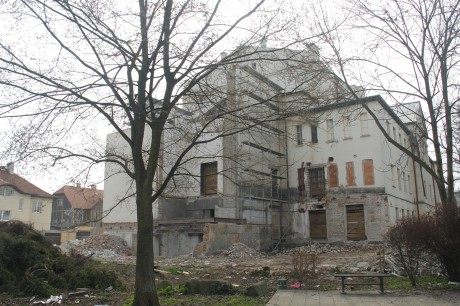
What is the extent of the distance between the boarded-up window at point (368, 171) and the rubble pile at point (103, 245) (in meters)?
18.0

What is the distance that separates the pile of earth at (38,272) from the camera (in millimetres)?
10764

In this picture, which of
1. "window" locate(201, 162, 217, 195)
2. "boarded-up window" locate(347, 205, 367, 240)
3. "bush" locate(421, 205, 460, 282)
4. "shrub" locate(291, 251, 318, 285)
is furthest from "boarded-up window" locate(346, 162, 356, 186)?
"bush" locate(421, 205, 460, 282)

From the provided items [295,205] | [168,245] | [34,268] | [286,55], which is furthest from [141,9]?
[295,205]

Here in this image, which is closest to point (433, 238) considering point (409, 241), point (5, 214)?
point (409, 241)

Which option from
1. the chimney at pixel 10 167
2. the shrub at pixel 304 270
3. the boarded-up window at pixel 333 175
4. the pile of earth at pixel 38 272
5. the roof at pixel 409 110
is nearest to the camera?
the chimney at pixel 10 167

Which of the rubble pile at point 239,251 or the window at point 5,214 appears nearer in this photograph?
the rubble pile at point 239,251

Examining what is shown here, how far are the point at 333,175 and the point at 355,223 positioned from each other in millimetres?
3823

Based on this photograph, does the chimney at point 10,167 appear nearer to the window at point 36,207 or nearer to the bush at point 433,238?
the bush at point 433,238

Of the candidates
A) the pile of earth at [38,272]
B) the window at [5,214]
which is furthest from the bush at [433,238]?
the window at [5,214]

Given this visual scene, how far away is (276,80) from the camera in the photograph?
435 inches

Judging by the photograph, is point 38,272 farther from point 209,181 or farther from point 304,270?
point 209,181

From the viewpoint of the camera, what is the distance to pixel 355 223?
93.9 ft

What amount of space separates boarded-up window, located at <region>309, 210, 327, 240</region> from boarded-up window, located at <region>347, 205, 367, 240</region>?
1861 millimetres

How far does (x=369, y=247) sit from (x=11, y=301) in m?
22.3
